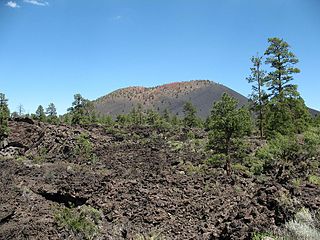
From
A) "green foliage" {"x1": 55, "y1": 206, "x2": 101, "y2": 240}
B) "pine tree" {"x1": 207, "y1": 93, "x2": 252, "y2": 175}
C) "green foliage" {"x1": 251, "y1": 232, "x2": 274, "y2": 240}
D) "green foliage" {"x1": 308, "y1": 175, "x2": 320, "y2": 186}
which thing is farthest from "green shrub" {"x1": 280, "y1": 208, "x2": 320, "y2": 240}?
"pine tree" {"x1": 207, "y1": 93, "x2": 252, "y2": 175}

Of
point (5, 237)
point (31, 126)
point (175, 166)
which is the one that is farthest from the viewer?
point (31, 126)

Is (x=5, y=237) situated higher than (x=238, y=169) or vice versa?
(x=238, y=169)

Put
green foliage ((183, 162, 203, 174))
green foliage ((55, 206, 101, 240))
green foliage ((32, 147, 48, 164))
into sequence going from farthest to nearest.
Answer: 1. green foliage ((32, 147, 48, 164))
2. green foliage ((183, 162, 203, 174))
3. green foliage ((55, 206, 101, 240))

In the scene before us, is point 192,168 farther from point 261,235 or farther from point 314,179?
point 261,235

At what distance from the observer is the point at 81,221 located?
1230 centimetres

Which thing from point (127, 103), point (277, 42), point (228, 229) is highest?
point (127, 103)

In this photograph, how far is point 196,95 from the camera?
18150 cm

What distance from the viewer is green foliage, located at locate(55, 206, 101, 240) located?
1180cm

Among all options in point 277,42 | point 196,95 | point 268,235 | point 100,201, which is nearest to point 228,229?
point 268,235

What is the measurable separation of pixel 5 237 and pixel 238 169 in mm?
12515

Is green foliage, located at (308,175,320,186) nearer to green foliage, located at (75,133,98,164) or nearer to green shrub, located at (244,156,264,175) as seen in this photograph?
green shrub, located at (244,156,264,175)

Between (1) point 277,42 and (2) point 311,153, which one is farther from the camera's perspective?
(1) point 277,42

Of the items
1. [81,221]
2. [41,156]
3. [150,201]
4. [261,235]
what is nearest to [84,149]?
[41,156]

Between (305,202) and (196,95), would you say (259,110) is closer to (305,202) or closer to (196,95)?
(305,202)
